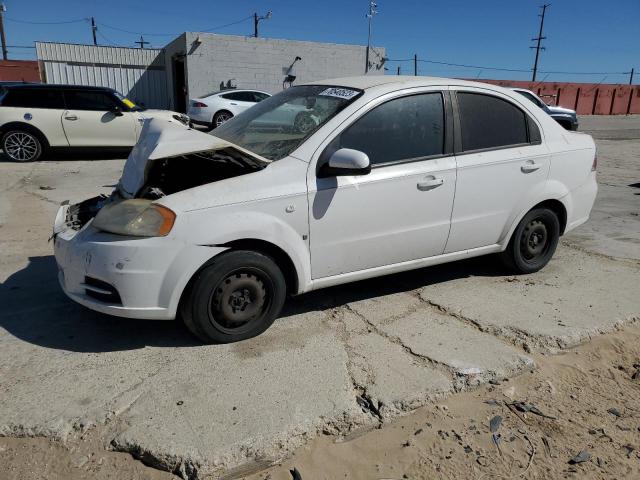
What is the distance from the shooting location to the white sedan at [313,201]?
9.64 ft

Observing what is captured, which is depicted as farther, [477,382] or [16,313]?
[16,313]

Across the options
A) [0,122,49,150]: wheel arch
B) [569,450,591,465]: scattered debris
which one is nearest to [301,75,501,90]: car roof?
[569,450,591,465]: scattered debris

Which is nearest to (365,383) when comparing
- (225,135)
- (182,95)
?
(225,135)

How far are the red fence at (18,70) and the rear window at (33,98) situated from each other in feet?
90.1

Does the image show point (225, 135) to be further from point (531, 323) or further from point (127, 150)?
point (127, 150)

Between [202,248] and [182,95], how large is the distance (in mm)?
Result: 24525

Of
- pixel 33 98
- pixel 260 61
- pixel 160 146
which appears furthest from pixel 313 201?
pixel 260 61

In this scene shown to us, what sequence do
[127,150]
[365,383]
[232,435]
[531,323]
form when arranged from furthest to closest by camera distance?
[127,150]
[531,323]
[365,383]
[232,435]

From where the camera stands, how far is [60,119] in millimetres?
10586

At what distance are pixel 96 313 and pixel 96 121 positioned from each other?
8528 millimetres

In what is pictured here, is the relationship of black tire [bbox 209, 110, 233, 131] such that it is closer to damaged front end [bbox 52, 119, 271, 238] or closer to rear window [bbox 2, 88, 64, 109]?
rear window [bbox 2, 88, 64, 109]

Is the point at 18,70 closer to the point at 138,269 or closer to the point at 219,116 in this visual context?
the point at 219,116

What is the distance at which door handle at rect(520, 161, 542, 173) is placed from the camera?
407cm

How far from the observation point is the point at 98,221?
3.05 meters
